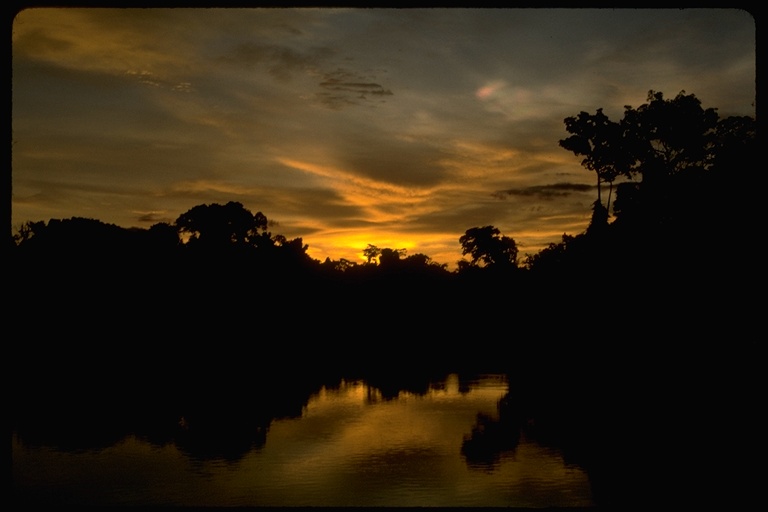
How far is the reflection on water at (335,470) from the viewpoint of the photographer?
32.6ft

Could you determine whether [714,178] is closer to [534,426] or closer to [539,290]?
[534,426]

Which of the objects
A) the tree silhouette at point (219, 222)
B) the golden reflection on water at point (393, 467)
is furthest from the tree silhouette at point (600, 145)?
the tree silhouette at point (219, 222)

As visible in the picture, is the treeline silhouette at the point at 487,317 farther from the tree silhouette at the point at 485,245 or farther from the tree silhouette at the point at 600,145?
the tree silhouette at the point at 485,245

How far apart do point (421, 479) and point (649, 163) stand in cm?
2028

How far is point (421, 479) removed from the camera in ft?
36.3

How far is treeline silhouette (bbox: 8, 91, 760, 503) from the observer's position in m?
15.5

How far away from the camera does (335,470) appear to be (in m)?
11.6

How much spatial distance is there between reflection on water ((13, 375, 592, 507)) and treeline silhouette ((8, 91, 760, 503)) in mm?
559

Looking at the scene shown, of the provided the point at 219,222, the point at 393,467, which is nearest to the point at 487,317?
the point at 219,222

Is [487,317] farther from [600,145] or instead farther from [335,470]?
[335,470]

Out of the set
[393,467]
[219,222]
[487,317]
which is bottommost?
[393,467]

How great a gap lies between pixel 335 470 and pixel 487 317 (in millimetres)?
36445

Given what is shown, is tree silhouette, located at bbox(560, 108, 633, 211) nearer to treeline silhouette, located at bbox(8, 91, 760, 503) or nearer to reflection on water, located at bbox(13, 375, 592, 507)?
treeline silhouette, located at bbox(8, 91, 760, 503)

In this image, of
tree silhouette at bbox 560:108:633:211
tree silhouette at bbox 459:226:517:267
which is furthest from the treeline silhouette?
tree silhouette at bbox 459:226:517:267
